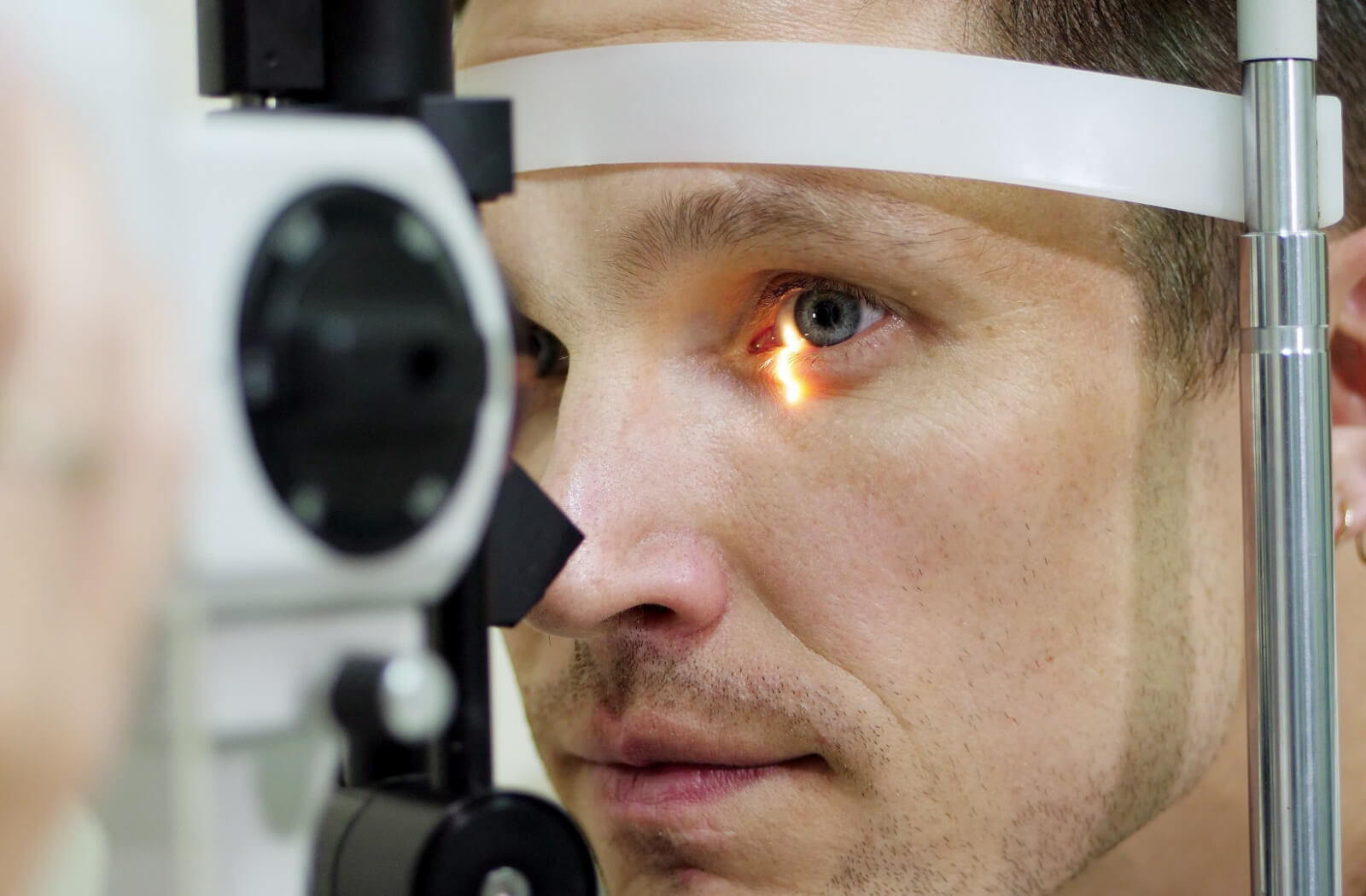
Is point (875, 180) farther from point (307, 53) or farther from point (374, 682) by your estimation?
point (374, 682)

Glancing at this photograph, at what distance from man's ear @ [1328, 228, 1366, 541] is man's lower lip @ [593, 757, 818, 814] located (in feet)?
1.25

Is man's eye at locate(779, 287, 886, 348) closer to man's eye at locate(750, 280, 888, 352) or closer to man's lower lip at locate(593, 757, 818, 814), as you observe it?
man's eye at locate(750, 280, 888, 352)

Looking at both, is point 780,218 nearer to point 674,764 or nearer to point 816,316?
point 816,316

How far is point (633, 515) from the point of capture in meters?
0.90

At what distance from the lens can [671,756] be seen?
3.10 ft

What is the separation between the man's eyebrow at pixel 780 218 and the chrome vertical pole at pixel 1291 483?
190mm

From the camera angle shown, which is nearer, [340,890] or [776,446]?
[340,890]

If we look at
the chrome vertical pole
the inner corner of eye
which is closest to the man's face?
the inner corner of eye

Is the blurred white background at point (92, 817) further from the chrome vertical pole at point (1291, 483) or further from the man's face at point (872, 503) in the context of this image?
the chrome vertical pole at point (1291, 483)

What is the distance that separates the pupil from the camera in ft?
3.09

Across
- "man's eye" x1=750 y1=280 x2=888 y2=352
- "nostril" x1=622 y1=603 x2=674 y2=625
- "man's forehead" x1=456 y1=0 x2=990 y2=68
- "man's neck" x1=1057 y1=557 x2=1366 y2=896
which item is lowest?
"man's neck" x1=1057 y1=557 x2=1366 y2=896

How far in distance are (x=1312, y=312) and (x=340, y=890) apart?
601 millimetres

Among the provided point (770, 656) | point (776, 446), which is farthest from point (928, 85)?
point (770, 656)

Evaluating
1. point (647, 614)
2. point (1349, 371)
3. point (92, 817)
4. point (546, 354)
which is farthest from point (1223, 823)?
point (92, 817)
